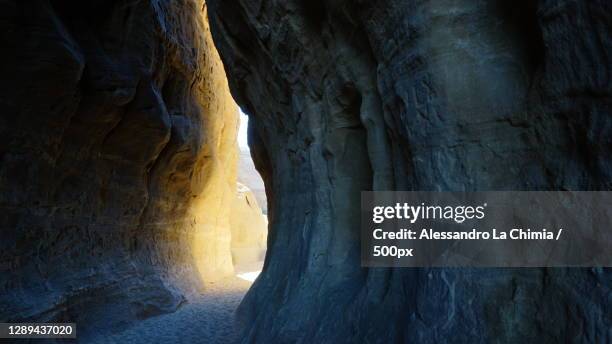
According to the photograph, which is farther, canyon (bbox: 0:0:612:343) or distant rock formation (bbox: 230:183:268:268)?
distant rock formation (bbox: 230:183:268:268)

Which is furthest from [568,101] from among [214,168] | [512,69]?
[214,168]

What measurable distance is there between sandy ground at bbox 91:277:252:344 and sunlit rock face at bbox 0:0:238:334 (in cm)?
51

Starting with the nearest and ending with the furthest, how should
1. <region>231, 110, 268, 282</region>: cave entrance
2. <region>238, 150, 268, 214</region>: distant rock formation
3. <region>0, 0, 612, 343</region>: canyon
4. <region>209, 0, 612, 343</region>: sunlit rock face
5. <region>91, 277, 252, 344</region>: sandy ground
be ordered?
<region>209, 0, 612, 343</region>: sunlit rock face, <region>0, 0, 612, 343</region>: canyon, <region>91, 277, 252, 344</region>: sandy ground, <region>231, 110, 268, 282</region>: cave entrance, <region>238, 150, 268, 214</region>: distant rock formation

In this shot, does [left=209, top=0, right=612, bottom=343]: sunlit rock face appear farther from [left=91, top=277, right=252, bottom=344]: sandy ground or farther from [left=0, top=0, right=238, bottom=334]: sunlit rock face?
[left=0, top=0, right=238, bottom=334]: sunlit rock face

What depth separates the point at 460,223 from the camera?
2.93 m

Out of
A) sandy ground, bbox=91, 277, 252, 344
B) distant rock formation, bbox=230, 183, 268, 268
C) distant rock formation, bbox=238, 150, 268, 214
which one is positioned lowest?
sandy ground, bbox=91, 277, 252, 344

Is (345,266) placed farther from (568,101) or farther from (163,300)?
(163,300)

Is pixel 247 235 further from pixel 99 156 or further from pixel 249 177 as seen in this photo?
pixel 249 177

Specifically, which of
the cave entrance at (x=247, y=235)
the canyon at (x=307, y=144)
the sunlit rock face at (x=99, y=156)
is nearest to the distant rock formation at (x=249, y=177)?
the cave entrance at (x=247, y=235)

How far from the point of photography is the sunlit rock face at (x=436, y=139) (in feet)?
7.34

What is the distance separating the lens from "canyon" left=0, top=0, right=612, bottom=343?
7.91 ft

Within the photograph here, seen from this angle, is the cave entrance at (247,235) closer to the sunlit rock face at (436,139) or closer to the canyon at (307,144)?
the canyon at (307,144)

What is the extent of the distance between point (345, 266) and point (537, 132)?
2706mm

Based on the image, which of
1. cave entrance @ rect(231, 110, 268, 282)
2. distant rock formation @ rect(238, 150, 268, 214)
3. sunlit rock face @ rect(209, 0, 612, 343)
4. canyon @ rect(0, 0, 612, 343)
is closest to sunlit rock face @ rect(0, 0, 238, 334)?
canyon @ rect(0, 0, 612, 343)
